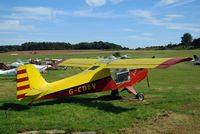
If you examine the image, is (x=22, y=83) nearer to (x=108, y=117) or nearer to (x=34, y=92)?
(x=34, y=92)

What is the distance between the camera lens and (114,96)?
403 inches

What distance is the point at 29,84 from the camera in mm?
7441

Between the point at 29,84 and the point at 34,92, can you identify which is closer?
the point at 34,92

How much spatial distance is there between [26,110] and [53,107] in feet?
3.35

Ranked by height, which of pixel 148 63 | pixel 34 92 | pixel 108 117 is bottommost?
pixel 108 117

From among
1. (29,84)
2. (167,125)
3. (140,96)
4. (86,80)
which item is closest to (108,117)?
(167,125)

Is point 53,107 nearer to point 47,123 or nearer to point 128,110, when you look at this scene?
point 47,123

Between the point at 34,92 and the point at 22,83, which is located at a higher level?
the point at 22,83

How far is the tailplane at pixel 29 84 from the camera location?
23.5 feet

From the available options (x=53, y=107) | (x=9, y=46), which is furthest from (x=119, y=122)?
(x=9, y=46)

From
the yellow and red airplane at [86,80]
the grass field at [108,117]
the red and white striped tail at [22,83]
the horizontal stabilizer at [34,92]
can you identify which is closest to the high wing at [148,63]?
the yellow and red airplane at [86,80]

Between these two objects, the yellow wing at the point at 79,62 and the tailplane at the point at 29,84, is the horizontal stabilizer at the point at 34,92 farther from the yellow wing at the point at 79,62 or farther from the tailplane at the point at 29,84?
the yellow wing at the point at 79,62

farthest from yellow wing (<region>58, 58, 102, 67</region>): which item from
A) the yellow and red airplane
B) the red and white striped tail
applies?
the red and white striped tail

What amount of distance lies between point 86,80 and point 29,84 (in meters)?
2.39
